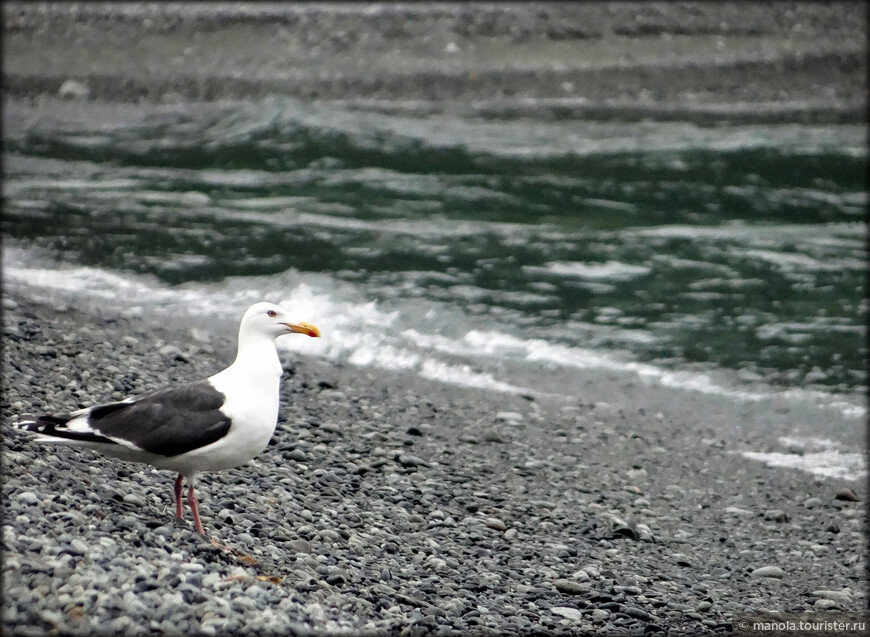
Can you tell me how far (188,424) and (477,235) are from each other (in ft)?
44.1

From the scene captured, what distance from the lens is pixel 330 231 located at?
19.2 meters

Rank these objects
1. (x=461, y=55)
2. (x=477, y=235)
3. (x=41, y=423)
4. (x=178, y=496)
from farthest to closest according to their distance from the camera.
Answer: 1. (x=461, y=55)
2. (x=477, y=235)
3. (x=178, y=496)
4. (x=41, y=423)

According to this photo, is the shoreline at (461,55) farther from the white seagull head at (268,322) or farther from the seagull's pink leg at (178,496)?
the seagull's pink leg at (178,496)

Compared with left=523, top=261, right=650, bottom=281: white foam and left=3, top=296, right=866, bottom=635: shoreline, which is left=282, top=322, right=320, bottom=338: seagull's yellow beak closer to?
left=3, top=296, right=866, bottom=635: shoreline

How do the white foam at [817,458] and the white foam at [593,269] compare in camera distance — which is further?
the white foam at [593,269]

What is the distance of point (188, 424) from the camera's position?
648 cm

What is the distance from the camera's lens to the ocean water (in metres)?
14.5

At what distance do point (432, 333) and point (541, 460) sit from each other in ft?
15.7

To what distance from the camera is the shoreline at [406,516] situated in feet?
19.6

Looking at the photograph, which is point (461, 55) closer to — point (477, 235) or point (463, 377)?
point (477, 235)

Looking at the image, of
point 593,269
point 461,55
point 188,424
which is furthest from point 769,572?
point 461,55

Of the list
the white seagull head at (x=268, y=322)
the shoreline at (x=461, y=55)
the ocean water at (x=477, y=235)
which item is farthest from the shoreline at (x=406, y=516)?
the shoreline at (x=461, y=55)

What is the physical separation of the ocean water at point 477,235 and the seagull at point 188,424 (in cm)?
618

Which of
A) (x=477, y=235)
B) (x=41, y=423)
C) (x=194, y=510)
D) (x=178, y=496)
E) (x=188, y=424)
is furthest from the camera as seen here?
(x=477, y=235)
